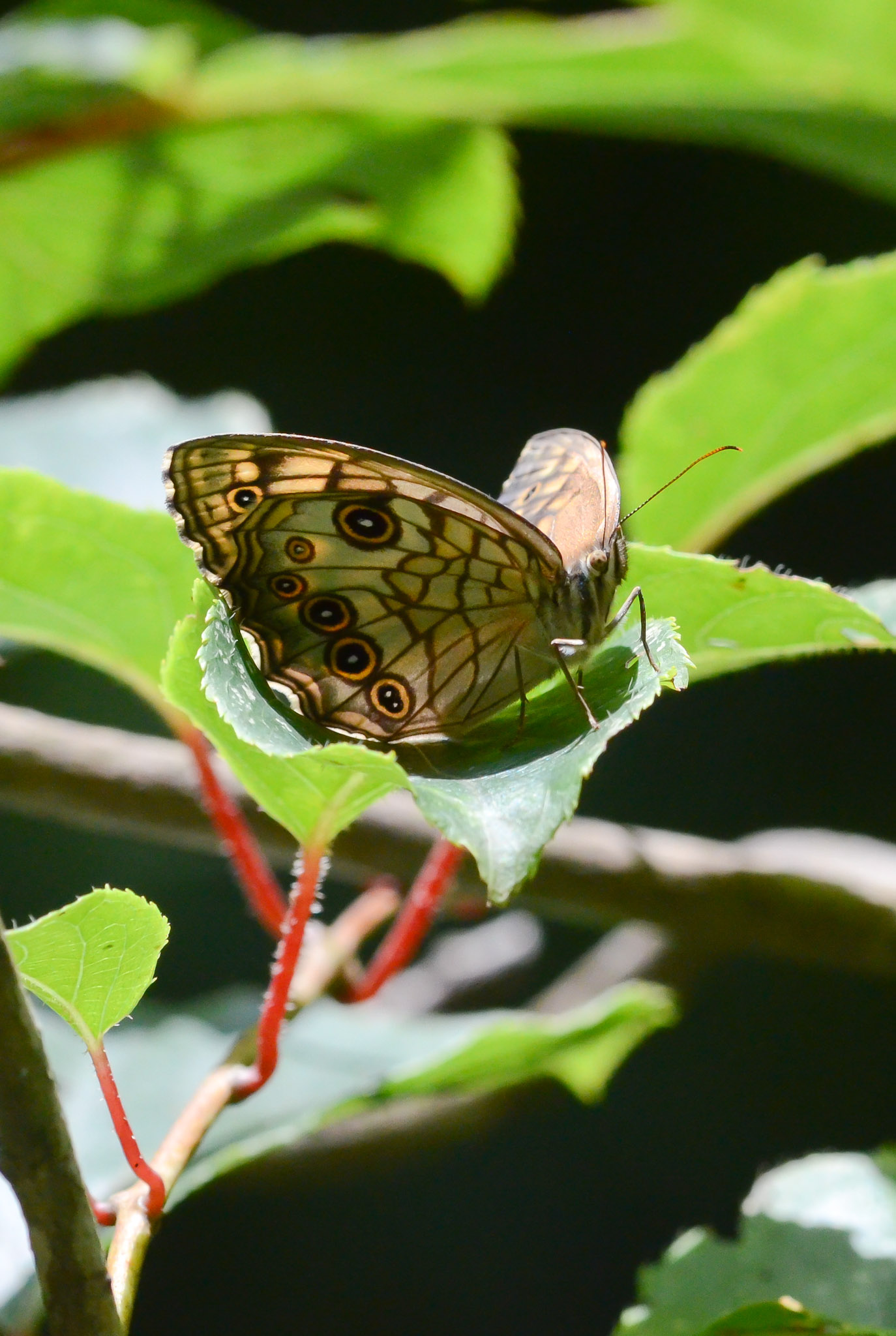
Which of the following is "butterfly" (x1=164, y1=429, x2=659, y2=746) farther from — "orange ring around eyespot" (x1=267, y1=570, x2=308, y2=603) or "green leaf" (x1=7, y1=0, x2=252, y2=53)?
"green leaf" (x1=7, y1=0, x2=252, y2=53)

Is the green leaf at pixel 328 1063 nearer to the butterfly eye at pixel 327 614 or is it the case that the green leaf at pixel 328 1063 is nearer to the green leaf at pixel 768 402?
the butterfly eye at pixel 327 614

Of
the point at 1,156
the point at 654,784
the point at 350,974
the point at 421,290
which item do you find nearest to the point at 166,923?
the point at 350,974

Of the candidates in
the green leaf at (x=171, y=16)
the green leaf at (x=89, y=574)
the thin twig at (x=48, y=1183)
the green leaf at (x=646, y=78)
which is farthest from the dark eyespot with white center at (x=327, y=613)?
the green leaf at (x=171, y=16)

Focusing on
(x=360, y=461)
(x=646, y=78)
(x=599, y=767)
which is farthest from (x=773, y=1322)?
(x=599, y=767)

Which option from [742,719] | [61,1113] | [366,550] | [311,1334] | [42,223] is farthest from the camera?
[742,719]

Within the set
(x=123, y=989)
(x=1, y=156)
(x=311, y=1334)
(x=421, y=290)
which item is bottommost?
(x=311, y=1334)

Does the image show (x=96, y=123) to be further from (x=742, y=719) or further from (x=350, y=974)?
(x=742, y=719)
